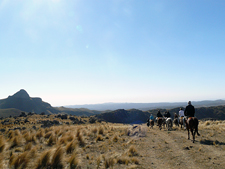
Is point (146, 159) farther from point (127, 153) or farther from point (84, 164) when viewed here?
point (84, 164)

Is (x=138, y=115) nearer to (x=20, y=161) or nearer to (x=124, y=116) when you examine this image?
(x=124, y=116)

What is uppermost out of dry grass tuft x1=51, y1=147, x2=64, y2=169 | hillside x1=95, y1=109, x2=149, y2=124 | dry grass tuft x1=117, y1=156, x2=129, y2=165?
dry grass tuft x1=51, y1=147, x2=64, y2=169

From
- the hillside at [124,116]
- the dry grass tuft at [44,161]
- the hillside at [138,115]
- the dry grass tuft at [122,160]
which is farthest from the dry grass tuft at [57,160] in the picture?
the hillside at [138,115]

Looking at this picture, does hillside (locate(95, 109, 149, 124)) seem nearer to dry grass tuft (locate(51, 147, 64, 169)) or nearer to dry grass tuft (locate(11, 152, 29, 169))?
dry grass tuft (locate(51, 147, 64, 169))

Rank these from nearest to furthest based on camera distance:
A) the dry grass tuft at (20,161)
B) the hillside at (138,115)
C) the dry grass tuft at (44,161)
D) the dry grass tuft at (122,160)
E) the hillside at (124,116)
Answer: the dry grass tuft at (20,161), the dry grass tuft at (44,161), the dry grass tuft at (122,160), the hillside at (124,116), the hillside at (138,115)

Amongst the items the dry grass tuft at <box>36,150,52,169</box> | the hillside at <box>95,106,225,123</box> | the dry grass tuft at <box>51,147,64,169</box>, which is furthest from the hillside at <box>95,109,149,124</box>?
the dry grass tuft at <box>36,150,52,169</box>

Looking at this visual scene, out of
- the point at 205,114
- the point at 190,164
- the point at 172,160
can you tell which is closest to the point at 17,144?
the point at 172,160

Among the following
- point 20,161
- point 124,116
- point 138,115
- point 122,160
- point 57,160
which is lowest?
point 138,115

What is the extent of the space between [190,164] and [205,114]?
6488 inches

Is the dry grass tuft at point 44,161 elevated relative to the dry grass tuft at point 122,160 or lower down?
elevated

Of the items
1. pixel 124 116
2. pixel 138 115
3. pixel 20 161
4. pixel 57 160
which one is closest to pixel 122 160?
pixel 57 160

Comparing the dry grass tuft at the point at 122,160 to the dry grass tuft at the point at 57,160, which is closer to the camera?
the dry grass tuft at the point at 57,160

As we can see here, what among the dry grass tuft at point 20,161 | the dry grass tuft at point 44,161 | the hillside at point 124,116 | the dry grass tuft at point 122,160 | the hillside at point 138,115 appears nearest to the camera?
the dry grass tuft at point 20,161

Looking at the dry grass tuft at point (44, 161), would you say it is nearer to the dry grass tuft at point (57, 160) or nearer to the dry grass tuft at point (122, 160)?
the dry grass tuft at point (57, 160)
